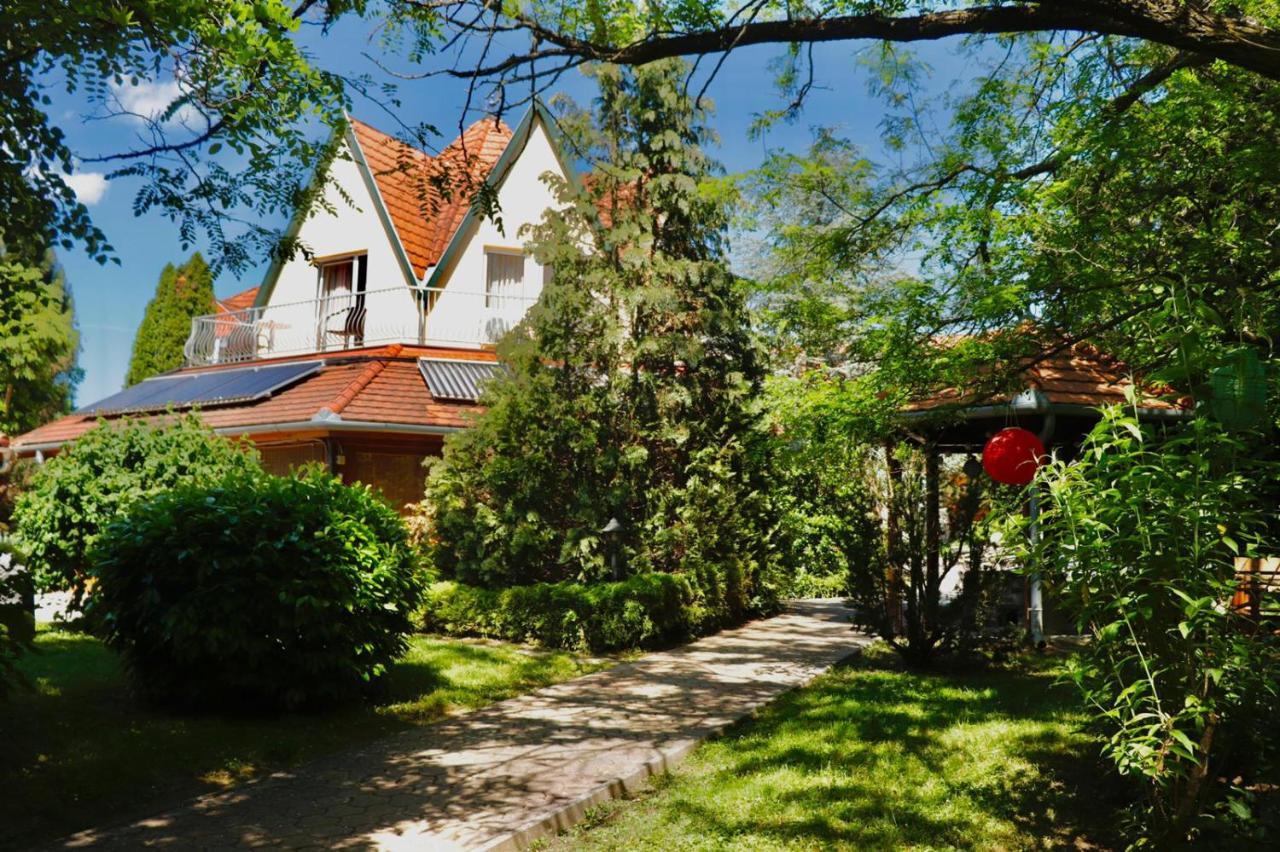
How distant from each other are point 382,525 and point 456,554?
5.66 meters

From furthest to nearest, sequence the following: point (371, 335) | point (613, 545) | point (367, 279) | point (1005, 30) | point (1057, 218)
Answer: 1. point (367, 279)
2. point (371, 335)
3. point (613, 545)
4. point (1057, 218)
5. point (1005, 30)

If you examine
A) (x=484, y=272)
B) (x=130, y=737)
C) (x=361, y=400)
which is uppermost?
(x=484, y=272)

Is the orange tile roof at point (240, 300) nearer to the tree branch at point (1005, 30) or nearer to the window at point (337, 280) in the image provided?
the window at point (337, 280)

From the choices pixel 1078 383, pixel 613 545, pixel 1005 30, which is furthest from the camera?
pixel 613 545

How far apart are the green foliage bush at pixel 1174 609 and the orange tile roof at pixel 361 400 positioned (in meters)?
12.2

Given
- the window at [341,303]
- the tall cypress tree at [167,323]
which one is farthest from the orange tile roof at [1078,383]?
the tall cypress tree at [167,323]

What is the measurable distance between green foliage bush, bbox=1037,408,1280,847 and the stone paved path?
363 centimetres

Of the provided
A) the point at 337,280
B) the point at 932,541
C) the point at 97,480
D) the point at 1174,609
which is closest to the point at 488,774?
the point at 1174,609

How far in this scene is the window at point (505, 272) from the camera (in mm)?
21641

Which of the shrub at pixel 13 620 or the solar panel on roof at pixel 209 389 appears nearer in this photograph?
the shrub at pixel 13 620

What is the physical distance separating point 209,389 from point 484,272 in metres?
6.61

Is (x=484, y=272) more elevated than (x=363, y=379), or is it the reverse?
(x=484, y=272)

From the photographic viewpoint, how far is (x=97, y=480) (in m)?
11.0

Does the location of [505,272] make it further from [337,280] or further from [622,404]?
[622,404]
